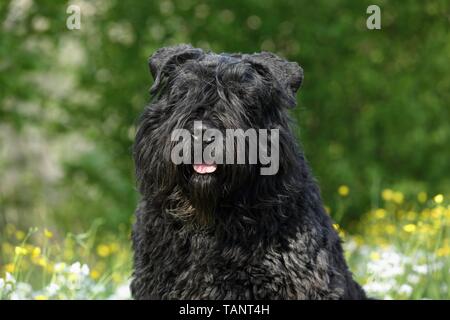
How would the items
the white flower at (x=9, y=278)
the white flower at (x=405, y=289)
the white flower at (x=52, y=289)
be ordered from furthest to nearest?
the white flower at (x=405, y=289) < the white flower at (x=52, y=289) < the white flower at (x=9, y=278)

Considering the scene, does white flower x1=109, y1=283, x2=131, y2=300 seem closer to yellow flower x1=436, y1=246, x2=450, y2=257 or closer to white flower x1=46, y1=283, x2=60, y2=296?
white flower x1=46, y1=283, x2=60, y2=296

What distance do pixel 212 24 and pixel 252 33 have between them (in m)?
0.50

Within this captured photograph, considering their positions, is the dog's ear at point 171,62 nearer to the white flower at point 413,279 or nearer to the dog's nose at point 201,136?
the dog's nose at point 201,136

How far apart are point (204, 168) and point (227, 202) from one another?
246 mm

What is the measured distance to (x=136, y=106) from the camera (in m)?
9.48

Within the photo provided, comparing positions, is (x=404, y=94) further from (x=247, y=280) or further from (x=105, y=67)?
(x=247, y=280)

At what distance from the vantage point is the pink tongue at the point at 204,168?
13.1 feet

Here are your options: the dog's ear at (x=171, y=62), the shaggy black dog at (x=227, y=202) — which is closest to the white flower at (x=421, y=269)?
the shaggy black dog at (x=227, y=202)

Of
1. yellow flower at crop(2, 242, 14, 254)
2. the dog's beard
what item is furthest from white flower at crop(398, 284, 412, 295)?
yellow flower at crop(2, 242, 14, 254)

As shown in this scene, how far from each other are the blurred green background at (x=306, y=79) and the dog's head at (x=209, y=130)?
4.77m

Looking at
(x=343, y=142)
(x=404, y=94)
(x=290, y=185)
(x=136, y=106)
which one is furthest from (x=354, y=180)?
(x=290, y=185)

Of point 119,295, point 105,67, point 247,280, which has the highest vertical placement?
point 105,67

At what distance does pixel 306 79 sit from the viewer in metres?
9.41

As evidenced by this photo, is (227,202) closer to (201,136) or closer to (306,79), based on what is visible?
(201,136)
